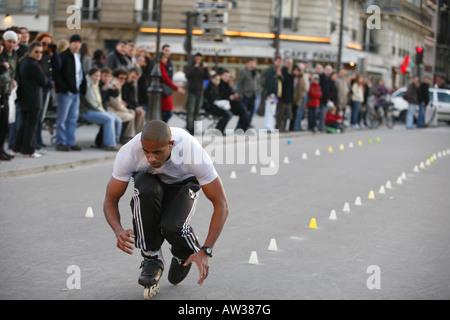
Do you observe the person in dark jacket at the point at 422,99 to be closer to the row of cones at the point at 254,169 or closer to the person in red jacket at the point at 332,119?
the person in red jacket at the point at 332,119

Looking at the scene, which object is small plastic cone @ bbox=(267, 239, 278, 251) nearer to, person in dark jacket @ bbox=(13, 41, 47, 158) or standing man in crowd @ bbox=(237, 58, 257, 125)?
person in dark jacket @ bbox=(13, 41, 47, 158)

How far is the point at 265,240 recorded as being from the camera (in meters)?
7.16

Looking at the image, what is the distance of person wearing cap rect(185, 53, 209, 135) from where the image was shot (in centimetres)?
1867

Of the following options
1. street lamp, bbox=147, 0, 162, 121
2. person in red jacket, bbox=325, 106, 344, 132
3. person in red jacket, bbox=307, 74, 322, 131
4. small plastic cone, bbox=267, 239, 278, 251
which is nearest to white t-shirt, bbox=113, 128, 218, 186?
small plastic cone, bbox=267, 239, 278, 251

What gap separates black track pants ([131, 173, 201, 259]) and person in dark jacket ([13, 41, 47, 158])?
746 cm

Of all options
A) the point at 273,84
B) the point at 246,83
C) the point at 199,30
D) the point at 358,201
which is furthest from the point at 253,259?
the point at 199,30

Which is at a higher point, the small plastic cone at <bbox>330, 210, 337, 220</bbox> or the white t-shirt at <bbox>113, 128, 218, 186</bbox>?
the white t-shirt at <bbox>113, 128, 218, 186</bbox>

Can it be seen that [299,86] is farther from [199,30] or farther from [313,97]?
[199,30]

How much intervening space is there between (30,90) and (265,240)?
635 centimetres

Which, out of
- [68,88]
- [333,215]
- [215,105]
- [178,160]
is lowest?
[333,215]

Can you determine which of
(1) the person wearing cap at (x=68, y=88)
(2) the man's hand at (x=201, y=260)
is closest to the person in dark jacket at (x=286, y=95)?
(1) the person wearing cap at (x=68, y=88)

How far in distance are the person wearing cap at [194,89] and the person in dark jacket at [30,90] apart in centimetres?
654

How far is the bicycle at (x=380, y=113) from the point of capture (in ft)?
97.6
